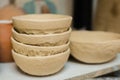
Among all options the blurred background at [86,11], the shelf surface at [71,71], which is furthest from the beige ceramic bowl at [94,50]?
the blurred background at [86,11]

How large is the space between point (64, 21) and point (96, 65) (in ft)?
0.72

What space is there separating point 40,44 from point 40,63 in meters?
0.06

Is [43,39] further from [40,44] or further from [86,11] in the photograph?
[86,11]

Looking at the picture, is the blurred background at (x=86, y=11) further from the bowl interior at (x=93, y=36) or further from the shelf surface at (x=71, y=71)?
the shelf surface at (x=71, y=71)

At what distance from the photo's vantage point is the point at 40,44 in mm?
622

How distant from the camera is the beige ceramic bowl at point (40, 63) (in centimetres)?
62

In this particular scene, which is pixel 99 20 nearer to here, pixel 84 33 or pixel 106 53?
pixel 84 33

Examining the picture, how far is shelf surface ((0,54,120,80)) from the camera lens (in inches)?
25.4

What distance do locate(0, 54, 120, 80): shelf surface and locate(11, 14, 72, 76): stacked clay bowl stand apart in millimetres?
23

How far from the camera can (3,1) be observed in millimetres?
936

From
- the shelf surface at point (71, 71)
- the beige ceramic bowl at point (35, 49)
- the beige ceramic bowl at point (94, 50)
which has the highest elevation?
the beige ceramic bowl at point (35, 49)

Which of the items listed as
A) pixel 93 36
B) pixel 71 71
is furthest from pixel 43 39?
pixel 93 36

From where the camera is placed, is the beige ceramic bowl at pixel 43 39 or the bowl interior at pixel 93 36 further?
the bowl interior at pixel 93 36

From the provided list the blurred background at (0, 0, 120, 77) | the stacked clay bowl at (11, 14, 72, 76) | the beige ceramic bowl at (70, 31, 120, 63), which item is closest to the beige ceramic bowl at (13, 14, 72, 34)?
the stacked clay bowl at (11, 14, 72, 76)
